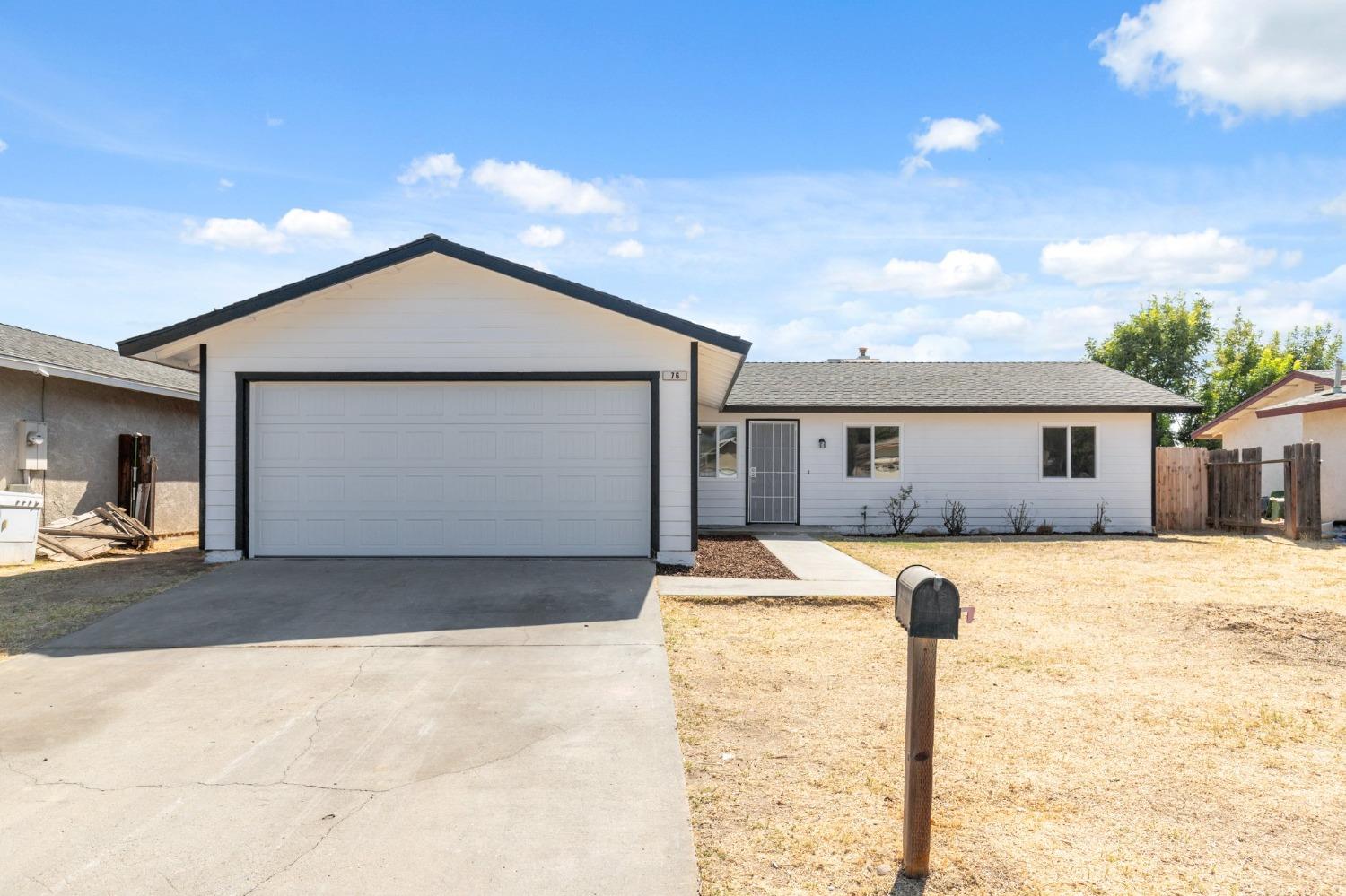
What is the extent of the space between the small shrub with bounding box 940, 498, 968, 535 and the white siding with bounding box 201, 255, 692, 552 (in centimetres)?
839

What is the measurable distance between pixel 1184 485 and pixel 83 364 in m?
22.0

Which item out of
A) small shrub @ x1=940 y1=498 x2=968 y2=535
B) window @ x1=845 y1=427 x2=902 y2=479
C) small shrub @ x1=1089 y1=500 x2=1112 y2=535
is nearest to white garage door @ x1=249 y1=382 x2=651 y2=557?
window @ x1=845 y1=427 x2=902 y2=479

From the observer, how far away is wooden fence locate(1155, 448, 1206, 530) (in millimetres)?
18297

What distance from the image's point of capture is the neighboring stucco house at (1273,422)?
22.9 m

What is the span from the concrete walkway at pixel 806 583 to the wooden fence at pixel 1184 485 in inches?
409

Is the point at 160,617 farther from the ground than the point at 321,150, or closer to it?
closer to it

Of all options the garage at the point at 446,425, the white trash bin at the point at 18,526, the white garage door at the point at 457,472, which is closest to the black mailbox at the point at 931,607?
the garage at the point at 446,425

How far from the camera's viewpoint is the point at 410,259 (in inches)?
403

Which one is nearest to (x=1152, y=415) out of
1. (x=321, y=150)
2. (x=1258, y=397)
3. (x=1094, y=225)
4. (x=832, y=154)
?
(x=1094, y=225)

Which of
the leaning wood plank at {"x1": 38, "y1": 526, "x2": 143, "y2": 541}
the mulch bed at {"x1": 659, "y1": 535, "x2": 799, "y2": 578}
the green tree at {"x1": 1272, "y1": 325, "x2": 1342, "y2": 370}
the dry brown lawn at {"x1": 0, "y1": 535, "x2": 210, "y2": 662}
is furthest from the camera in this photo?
the green tree at {"x1": 1272, "y1": 325, "x2": 1342, "y2": 370}

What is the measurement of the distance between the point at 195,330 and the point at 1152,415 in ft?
57.3

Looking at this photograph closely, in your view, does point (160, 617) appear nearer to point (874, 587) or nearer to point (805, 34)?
point (874, 587)

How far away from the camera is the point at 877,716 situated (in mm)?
5109

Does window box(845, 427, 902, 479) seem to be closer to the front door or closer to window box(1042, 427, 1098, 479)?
the front door
